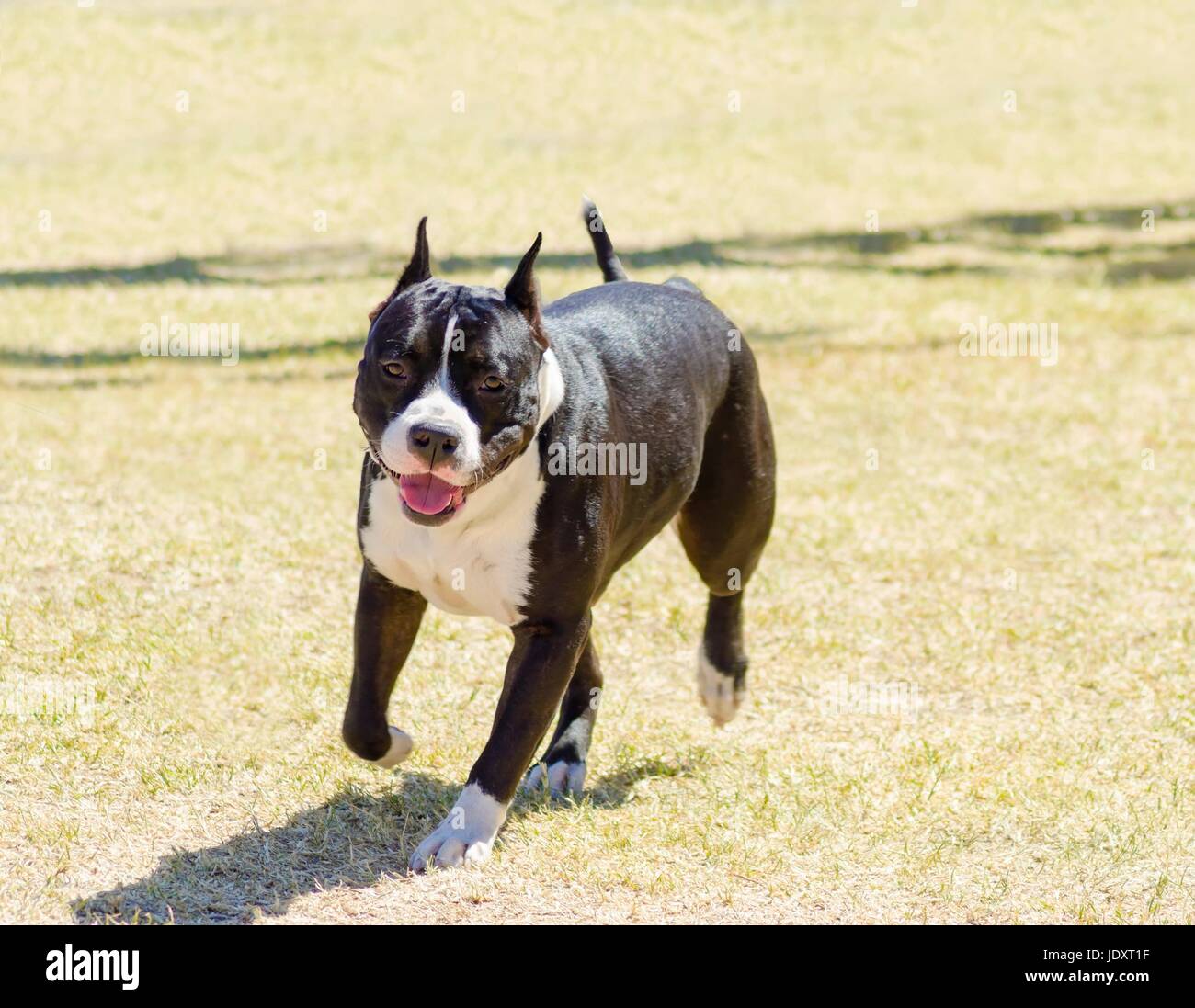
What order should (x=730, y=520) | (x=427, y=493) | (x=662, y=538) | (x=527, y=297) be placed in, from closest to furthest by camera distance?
(x=427, y=493)
(x=527, y=297)
(x=730, y=520)
(x=662, y=538)

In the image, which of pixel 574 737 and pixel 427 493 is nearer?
pixel 427 493

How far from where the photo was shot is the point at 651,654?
6332 millimetres

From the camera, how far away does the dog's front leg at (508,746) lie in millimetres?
4238

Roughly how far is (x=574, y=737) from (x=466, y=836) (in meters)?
0.88

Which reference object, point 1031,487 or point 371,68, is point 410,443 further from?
point 371,68

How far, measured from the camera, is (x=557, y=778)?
197 inches

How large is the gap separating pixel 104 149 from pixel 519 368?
14063 millimetres

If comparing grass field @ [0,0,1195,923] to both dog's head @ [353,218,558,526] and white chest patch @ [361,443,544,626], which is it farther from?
dog's head @ [353,218,558,526]

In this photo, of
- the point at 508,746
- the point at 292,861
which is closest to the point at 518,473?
the point at 508,746

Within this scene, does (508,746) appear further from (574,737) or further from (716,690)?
(716,690)

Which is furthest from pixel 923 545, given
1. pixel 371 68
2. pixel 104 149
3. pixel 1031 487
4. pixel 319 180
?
pixel 371 68

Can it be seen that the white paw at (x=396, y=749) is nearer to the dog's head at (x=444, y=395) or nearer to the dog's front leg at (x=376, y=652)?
the dog's front leg at (x=376, y=652)

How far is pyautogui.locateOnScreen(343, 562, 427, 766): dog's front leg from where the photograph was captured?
450 cm
